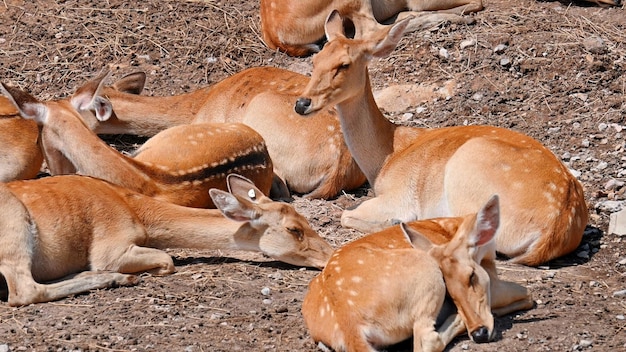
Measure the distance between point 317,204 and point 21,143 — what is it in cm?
213

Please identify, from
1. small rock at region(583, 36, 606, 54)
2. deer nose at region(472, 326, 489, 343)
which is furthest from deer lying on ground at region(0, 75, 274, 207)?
small rock at region(583, 36, 606, 54)

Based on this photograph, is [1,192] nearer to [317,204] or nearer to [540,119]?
[317,204]

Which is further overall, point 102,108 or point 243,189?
point 102,108

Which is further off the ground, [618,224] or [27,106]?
[27,106]

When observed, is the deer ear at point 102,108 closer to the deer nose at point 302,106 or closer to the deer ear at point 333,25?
the deer nose at point 302,106

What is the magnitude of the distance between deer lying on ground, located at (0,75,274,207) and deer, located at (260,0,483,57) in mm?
2794

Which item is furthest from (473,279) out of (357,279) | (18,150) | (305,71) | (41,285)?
(305,71)

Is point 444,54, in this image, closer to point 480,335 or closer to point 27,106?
point 27,106

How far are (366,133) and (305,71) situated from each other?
8.21 feet

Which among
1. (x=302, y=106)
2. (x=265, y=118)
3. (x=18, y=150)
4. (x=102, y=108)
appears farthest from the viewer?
(x=265, y=118)

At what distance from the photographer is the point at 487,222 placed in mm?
6480

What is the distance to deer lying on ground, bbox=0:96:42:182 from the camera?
29.2 feet

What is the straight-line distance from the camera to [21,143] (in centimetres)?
901

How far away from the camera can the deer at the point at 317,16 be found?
11.4 metres
